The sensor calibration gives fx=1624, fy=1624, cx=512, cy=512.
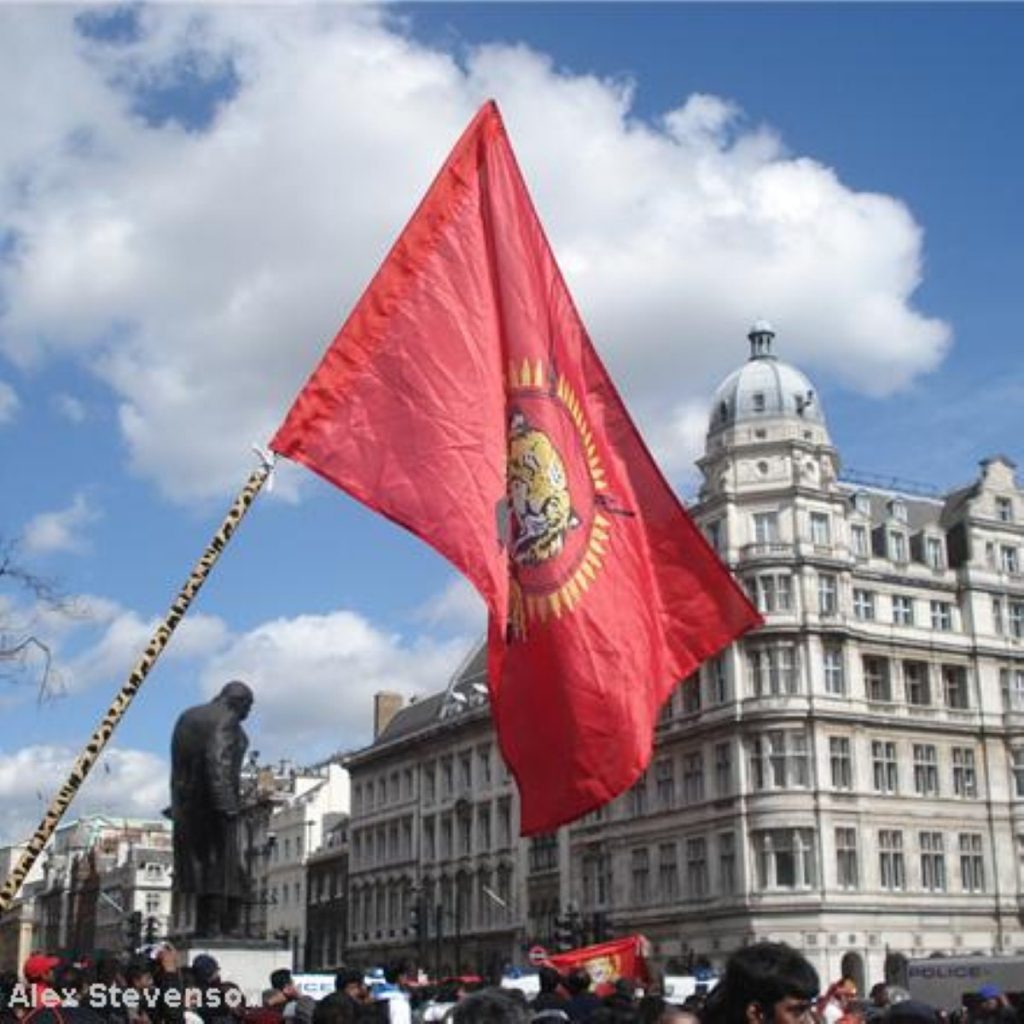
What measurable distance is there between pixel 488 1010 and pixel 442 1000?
13.8 m

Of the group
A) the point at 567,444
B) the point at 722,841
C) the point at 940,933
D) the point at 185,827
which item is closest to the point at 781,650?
the point at 722,841

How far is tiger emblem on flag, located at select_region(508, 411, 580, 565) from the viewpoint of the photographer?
11531 millimetres

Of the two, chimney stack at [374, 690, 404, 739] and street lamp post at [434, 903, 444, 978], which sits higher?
chimney stack at [374, 690, 404, 739]

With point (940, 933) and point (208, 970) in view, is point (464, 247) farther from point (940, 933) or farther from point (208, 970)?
point (940, 933)

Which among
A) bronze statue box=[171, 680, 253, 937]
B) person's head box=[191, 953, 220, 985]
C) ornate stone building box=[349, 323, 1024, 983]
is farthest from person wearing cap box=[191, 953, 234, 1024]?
ornate stone building box=[349, 323, 1024, 983]

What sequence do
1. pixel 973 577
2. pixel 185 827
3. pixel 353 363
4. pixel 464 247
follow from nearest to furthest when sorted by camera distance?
pixel 353 363 → pixel 464 247 → pixel 185 827 → pixel 973 577

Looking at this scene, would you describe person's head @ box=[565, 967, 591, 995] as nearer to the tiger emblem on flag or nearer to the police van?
the tiger emblem on flag

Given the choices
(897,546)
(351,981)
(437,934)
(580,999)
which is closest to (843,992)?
(580,999)

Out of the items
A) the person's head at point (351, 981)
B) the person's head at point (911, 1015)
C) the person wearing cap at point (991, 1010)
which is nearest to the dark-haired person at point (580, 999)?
the person's head at point (351, 981)

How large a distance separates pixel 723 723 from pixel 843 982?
151 ft

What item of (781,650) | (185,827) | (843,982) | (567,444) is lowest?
(843,982)

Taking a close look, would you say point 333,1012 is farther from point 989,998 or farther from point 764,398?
point 764,398

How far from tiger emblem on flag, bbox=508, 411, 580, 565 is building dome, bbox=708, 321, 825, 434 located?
168 ft

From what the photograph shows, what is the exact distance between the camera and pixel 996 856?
198 ft
